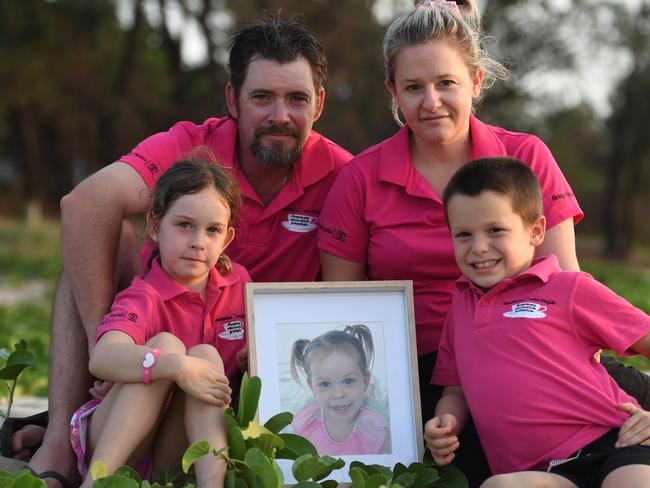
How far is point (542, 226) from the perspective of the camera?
3697mm

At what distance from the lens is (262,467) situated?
316 cm

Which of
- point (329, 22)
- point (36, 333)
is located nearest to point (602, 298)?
point (36, 333)

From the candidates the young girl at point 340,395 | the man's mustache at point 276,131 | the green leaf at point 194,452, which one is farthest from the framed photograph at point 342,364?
the man's mustache at point 276,131

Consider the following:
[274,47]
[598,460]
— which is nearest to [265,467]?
[598,460]

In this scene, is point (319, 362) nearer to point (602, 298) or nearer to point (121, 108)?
point (602, 298)

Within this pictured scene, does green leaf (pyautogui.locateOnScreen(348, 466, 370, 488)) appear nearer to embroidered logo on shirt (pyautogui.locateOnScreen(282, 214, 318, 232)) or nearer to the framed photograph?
the framed photograph

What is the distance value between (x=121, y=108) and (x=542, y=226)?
2178 centimetres

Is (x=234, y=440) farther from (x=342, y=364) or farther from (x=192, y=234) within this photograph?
(x=192, y=234)

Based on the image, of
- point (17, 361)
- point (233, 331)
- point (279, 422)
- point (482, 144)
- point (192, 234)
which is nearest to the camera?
point (279, 422)

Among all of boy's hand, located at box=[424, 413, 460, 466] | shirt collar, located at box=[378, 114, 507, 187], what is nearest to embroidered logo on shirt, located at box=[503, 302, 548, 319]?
boy's hand, located at box=[424, 413, 460, 466]

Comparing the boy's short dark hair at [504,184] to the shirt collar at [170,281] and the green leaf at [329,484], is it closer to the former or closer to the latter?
the shirt collar at [170,281]

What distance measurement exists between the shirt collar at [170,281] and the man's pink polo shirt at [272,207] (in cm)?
56

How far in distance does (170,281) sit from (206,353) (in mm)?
391

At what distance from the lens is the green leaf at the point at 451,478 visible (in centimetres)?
352
